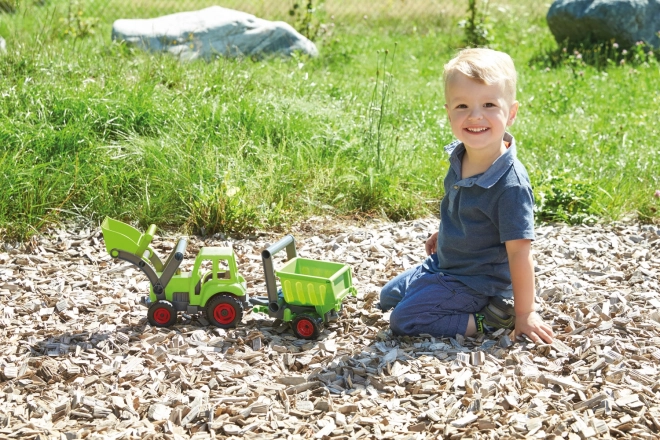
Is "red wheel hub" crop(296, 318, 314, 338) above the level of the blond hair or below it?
below

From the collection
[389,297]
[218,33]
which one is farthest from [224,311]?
[218,33]

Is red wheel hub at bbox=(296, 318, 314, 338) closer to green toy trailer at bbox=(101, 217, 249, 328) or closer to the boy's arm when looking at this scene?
green toy trailer at bbox=(101, 217, 249, 328)

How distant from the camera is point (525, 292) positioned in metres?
3.26

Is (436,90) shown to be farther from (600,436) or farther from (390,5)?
(600,436)

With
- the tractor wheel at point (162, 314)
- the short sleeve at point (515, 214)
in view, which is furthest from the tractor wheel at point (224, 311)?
the short sleeve at point (515, 214)

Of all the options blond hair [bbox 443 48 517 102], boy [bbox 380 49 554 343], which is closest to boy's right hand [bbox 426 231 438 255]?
boy [bbox 380 49 554 343]

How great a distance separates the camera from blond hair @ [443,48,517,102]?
3176mm

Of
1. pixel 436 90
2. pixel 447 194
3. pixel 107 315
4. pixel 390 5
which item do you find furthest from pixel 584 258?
pixel 390 5

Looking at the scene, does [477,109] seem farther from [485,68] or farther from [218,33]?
[218,33]

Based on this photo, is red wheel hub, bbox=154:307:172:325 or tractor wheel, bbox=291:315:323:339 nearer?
tractor wheel, bbox=291:315:323:339

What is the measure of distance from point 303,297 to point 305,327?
0.43ft

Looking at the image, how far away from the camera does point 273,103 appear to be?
20.0ft

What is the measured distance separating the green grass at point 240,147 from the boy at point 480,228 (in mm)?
1621

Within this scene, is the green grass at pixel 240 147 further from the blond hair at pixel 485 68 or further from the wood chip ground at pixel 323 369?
the blond hair at pixel 485 68
